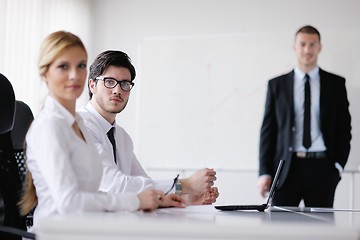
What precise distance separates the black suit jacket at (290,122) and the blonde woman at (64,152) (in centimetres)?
Result: 230

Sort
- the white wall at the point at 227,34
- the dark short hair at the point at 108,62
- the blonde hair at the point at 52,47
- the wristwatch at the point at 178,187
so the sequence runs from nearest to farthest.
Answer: the blonde hair at the point at 52,47 → the wristwatch at the point at 178,187 → the dark short hair at the point at 108,62 → the white wall at the point at 227,34

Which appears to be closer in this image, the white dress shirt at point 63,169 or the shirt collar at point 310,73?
the white dress shirt at point 63,169

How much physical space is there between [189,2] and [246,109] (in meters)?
1.11

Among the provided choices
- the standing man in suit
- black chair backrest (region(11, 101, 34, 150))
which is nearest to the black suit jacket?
the standing man in suit

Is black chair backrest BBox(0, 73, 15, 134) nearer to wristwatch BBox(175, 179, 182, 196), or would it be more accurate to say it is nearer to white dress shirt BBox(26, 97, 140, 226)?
white dress shirt BBox(26, 97, 140, 226)

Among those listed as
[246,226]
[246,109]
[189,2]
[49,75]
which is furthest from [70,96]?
[189,2]

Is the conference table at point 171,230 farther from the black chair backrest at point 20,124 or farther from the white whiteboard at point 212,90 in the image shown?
the white whiteboard at point 212,90

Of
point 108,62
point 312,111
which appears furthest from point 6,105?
point 312,111

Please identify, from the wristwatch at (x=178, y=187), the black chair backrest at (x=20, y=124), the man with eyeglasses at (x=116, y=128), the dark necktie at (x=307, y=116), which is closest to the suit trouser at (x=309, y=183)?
the dark necktie at (x=307, y=116)

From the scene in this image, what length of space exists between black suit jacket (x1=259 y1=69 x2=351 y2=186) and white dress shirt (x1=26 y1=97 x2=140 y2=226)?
235 cm

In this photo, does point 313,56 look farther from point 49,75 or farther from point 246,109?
point 49,75

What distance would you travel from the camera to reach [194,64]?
5.29 m

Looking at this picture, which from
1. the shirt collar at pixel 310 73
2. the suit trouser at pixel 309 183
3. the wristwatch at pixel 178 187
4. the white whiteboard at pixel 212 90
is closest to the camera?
the wristwatch at pixel 178 187

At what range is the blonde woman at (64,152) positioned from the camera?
1698mm
